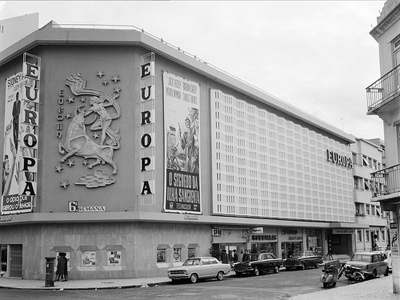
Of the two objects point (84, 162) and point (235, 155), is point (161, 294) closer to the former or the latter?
point (84, 162)

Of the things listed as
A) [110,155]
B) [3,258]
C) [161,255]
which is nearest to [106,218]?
[110,155]

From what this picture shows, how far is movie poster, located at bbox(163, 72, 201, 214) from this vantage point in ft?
113

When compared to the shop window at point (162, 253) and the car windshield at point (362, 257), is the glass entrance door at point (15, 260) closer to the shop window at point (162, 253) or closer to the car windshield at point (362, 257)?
the shop window at point (162, 253)

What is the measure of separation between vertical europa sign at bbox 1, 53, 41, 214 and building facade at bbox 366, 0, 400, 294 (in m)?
21.3

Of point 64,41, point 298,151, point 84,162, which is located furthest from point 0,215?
point 298,151

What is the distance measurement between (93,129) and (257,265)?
14483 mm

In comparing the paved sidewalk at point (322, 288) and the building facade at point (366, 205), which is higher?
the building facade at point (366, 205)

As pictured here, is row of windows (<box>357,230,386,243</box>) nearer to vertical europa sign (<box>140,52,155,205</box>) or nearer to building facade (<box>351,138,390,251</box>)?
building facade (<box>351,138,390,251</box>)

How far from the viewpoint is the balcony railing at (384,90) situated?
19375 mm

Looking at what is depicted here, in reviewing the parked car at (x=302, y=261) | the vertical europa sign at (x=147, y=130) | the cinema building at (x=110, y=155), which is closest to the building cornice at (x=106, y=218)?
the cinema building at (x=110, y=155)

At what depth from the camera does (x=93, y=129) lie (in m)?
32.8

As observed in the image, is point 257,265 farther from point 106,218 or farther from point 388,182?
point 388,182

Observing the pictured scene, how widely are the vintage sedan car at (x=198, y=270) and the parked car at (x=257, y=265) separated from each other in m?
2.37

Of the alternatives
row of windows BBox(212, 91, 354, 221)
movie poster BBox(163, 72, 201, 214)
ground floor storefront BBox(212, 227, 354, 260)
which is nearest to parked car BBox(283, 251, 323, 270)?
ground floor storefront BBox(212, 227, 354, 260)
